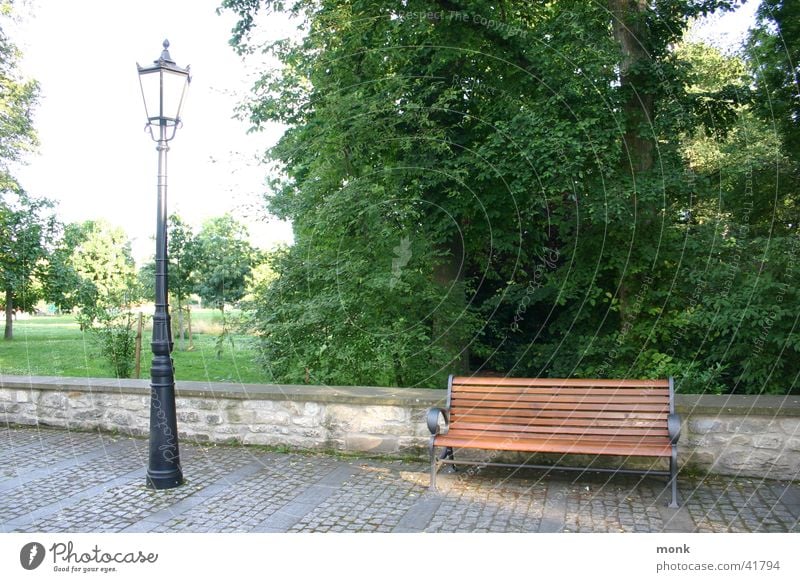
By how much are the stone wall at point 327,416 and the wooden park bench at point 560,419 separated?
39 centimetres

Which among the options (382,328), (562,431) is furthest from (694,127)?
(562,431)

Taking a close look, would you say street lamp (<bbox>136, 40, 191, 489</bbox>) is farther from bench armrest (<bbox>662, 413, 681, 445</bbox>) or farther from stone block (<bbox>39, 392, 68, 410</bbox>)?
bench armrest (<bbox>662, 413, 681, 445</bbox>)

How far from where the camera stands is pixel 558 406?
489 centimetres

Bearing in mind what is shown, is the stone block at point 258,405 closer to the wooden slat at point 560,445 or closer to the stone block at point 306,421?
the stone block at point 306,421

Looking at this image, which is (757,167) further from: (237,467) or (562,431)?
(237,467)

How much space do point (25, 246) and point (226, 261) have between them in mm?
4421

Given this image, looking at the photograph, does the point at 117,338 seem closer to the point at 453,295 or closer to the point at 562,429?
the point at 453,295

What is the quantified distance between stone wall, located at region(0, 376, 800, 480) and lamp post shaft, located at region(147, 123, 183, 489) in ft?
3.40

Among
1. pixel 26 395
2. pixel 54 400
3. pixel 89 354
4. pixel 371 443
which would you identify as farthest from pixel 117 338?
pixel 371 443

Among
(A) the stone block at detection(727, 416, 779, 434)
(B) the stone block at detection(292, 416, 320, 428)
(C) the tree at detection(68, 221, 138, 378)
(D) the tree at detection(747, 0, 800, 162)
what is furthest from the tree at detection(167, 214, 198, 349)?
(D) the tree at detection(747, 0, 800, 162)

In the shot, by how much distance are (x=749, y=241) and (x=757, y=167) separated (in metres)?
1.16

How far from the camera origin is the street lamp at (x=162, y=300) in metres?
4.81

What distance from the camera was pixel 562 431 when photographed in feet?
15.7

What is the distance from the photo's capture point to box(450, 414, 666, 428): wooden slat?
466 cm
